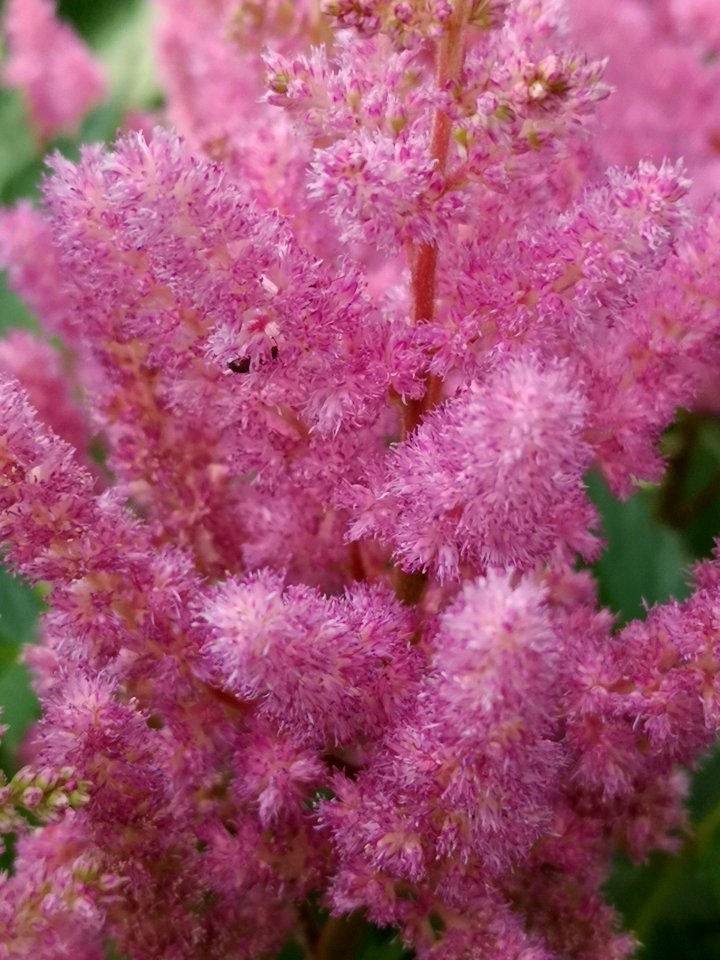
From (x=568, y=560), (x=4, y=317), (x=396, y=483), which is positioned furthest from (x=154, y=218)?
(x=4, y=317)

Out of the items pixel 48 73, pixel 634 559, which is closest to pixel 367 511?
pixel 634 559

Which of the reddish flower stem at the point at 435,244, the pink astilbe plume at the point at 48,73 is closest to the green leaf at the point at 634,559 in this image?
the reddish flower stem at the point at 435,244

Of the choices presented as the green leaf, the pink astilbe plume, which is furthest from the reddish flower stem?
the pink astilbe plume

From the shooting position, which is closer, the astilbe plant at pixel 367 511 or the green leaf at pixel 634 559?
the astilbe plant at pixel 367 511

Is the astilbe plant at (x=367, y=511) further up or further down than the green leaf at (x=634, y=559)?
further down

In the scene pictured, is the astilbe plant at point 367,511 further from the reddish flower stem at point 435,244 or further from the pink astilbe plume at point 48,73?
the pink astilbe plume at point 48,73

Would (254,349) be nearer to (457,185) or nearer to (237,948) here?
(457,185)
